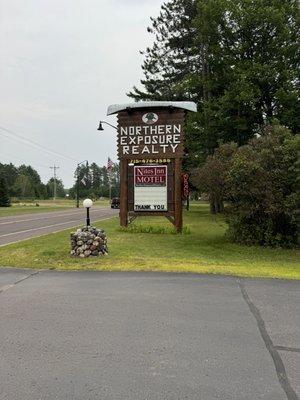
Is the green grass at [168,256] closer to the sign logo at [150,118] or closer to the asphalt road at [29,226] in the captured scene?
the asphalt road at [29,226]

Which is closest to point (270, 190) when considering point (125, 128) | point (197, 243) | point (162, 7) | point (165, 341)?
point (197, 243)

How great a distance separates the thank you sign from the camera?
1780 centimetres

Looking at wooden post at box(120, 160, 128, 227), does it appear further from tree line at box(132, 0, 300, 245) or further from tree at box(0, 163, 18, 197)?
tree at box(0, 163, 18, 197)

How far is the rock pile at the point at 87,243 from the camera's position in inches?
449

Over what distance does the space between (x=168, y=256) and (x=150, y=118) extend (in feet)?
24.9

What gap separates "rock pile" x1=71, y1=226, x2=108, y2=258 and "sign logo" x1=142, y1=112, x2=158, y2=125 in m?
7.48

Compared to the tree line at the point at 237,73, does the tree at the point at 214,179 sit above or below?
below

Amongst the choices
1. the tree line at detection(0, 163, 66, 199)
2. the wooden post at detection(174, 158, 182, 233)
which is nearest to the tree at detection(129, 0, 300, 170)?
the wooden post at detection(174, 158, 182, 233)

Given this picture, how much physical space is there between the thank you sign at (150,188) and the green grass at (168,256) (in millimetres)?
1468

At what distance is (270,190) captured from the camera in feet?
45.5

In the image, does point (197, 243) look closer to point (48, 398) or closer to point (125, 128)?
point (125, 128)

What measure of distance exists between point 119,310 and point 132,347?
1491mm

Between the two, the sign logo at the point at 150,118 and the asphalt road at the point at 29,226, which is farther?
the sign logo at the point at 150,118

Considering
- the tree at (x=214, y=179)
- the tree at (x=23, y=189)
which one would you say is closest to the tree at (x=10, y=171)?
the tree at (x=23, y=189)
